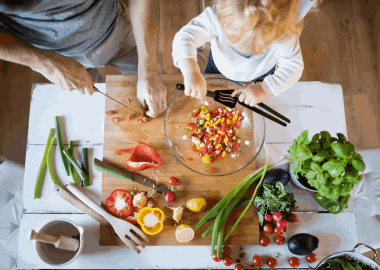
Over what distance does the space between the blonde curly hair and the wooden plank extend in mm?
833

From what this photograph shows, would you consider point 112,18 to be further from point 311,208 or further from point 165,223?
point 311,208

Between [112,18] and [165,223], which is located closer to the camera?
[165,223]

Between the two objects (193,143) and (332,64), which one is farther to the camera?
(332,64)

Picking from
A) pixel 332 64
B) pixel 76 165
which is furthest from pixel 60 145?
pixel 332 64

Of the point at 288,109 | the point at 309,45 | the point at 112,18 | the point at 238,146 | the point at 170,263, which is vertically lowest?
the point at 170,263

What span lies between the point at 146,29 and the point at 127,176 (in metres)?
0.70

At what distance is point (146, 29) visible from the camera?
1093 millimetres

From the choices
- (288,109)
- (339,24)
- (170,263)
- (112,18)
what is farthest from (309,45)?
(170,263)

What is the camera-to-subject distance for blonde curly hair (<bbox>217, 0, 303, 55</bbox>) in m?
0.80

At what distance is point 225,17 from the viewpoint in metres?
0.91

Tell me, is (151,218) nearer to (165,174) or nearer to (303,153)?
(165,174)

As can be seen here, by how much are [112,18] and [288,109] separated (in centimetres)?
102

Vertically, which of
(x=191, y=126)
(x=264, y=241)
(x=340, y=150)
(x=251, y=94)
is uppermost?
(x=251, y=94)

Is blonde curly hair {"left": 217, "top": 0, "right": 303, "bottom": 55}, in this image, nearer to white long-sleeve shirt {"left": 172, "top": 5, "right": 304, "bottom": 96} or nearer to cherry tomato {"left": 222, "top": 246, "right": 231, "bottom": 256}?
white long-sleeve shirt {"left": 172, "top": 5, "right": 304, "bottom": 96}
